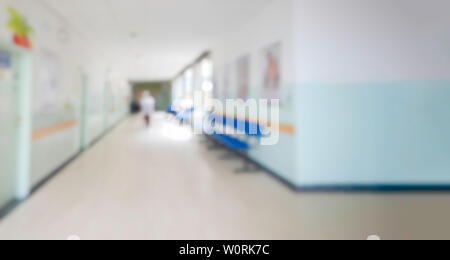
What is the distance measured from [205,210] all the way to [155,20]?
4169mm

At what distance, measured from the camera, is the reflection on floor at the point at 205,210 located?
9.39ft

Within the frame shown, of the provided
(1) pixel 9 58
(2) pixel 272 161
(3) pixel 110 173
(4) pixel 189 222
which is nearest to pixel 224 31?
(2) pixel 272 161

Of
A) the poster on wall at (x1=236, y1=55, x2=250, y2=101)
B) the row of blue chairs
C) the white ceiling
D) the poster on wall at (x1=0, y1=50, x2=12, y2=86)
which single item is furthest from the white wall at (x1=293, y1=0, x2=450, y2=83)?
the poster on wall at (x1=0, y1=50, x2=12, y2=86)

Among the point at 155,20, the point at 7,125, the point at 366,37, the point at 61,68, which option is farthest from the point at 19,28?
the point at 366,37

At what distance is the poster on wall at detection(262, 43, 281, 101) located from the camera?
4.80m

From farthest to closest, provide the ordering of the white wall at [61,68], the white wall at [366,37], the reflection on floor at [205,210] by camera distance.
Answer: the white wall at [61,68] → the white wall at [366,37] → the reflection on floor at [205,210]

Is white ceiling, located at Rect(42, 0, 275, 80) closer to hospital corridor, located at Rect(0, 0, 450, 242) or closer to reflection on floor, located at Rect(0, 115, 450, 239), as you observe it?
hospital corridor, located at Rect(0, 0, 450, 242)

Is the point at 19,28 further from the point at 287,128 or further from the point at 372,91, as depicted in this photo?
the point at 372,91

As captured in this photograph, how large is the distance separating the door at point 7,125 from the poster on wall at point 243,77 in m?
4.07

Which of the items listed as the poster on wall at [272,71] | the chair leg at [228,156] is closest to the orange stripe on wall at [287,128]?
the poster on wall at [272,71]

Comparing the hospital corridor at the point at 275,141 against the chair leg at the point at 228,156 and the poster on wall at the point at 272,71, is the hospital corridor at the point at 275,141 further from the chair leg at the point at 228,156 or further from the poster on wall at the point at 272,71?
the chair leg at the point at 228,156

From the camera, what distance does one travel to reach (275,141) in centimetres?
503

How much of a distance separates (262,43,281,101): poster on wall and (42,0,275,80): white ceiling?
2.66 feet
